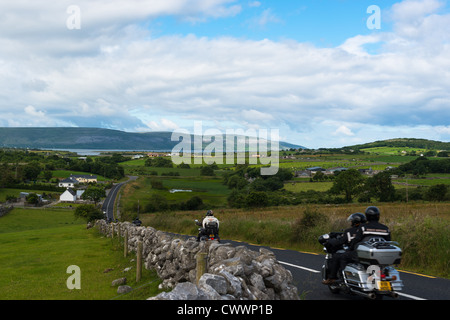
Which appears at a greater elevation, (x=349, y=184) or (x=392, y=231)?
(x=392, y=231)

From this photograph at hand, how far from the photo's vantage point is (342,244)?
820 centimetres

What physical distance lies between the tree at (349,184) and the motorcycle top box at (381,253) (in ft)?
217

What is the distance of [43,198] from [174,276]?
4292 inches

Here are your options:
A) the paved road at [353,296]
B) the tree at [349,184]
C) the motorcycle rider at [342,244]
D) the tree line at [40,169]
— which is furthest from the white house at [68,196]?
the motorcycle rider at [342,244]

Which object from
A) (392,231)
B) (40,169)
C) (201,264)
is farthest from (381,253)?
(40,169)

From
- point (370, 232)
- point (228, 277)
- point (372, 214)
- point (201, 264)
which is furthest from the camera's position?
point (372, 214)

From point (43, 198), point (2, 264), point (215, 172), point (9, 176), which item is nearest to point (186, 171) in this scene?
point (215, 172)

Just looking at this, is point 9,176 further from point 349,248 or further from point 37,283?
point 349,248

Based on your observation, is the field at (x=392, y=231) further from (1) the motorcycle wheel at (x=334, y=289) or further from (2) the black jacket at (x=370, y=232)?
(2) the black jacket at (x=370, y=232)

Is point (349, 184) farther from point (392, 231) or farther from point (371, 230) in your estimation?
point (371, 230)

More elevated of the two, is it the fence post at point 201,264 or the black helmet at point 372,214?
the black helmet at point 372,214

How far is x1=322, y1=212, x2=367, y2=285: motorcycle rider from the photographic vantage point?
797 centimetres

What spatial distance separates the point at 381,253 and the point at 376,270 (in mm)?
372

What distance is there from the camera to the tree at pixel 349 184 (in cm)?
7100
